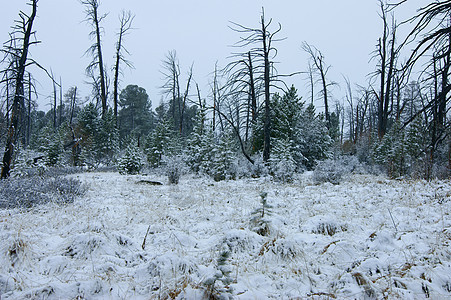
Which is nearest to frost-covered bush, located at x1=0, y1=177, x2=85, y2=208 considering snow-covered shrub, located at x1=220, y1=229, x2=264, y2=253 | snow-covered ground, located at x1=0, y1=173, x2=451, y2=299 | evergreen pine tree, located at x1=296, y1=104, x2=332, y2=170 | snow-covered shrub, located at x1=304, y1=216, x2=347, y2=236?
snow-covered ground, located at x1=0, y1=173, x2=451, y2=299

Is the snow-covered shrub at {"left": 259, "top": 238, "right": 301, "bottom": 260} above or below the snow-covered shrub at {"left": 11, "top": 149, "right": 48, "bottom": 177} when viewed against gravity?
below

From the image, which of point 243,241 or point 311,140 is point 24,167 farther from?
point 311,140

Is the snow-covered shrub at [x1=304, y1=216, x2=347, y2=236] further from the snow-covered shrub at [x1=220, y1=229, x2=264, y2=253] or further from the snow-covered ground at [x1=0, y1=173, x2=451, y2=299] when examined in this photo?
the snow-covered shrub at [x1=220, y1=229, x2=264, y2=253]

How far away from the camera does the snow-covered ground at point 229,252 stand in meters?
2.24

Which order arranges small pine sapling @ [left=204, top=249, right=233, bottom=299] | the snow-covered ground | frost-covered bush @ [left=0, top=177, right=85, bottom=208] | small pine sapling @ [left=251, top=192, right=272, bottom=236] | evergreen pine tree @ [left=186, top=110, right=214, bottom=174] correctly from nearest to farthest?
small pine sapling @ [left=204, top=249, right=233, bottom=299], the snow-covered ground, small pine sapling @ [left=251, top=192, right=272, bottom=236], frost-covered bush @ [left=0, top=177, right=85, bottom=208], evergreen pine tree @ [left=186, top=110, right=214, bottom=174]

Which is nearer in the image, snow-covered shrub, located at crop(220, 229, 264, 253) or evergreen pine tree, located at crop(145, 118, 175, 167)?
snow-covered shrub, located at crop(220, 229, 264, 253)

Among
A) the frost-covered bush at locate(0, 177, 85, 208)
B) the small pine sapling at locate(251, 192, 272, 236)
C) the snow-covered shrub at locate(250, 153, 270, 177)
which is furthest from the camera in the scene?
the snow-covered shrub at locate(250, 153, 270, 177)

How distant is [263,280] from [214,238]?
1348mm

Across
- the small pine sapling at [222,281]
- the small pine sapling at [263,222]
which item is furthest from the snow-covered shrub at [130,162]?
the small pine sapling at [222,281]

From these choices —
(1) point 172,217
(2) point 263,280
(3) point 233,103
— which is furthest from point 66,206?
(3) point 233,103

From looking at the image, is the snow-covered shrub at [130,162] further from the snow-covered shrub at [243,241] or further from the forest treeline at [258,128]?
the snow-covered shrub at [243,241]

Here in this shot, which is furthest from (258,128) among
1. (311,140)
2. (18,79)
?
(18,79)

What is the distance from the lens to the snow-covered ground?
224 centimetres

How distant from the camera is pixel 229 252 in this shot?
2934 mm
